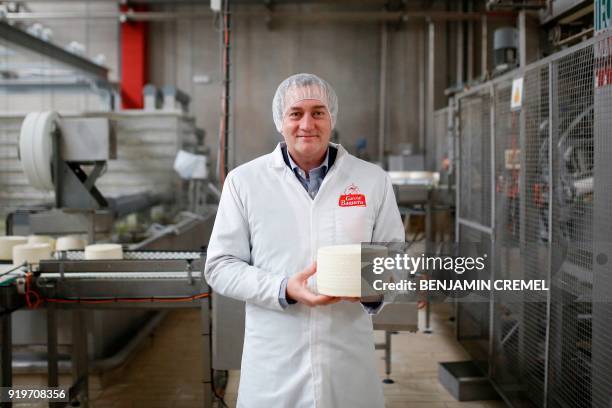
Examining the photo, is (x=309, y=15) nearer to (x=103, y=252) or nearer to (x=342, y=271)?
(x=103, y=252)

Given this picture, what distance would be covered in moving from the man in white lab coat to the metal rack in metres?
0.41

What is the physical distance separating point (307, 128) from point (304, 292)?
0.41m

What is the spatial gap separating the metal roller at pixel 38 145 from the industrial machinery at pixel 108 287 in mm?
589

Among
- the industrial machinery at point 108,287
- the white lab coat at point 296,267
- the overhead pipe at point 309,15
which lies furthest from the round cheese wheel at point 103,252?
the overhead pipe at point 309,15

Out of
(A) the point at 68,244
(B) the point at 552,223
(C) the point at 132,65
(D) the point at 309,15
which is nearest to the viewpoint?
(B) the point at 552,223

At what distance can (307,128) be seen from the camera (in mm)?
Result: 1316

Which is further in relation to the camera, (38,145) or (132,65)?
(132,65)

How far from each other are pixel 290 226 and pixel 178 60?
7.58 meters

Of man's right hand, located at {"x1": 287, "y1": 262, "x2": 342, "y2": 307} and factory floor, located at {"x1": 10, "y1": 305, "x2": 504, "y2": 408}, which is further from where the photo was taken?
factory floor, located at {"x1": 10, "y1": 305, "x2": 504, "y2": 408}

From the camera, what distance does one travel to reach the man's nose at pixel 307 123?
51.9 inches

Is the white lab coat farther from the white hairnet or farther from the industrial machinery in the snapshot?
the industrial machinery

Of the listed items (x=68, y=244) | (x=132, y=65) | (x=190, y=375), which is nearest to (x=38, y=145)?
(x=68, y=244)

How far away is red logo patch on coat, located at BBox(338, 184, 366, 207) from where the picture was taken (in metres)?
1.34

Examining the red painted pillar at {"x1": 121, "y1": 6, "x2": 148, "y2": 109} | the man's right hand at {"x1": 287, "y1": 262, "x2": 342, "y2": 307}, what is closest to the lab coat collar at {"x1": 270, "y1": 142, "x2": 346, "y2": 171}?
the man's right hand at {"x1": 287, "y1": 262, "x2": 342, "y2": 307}
